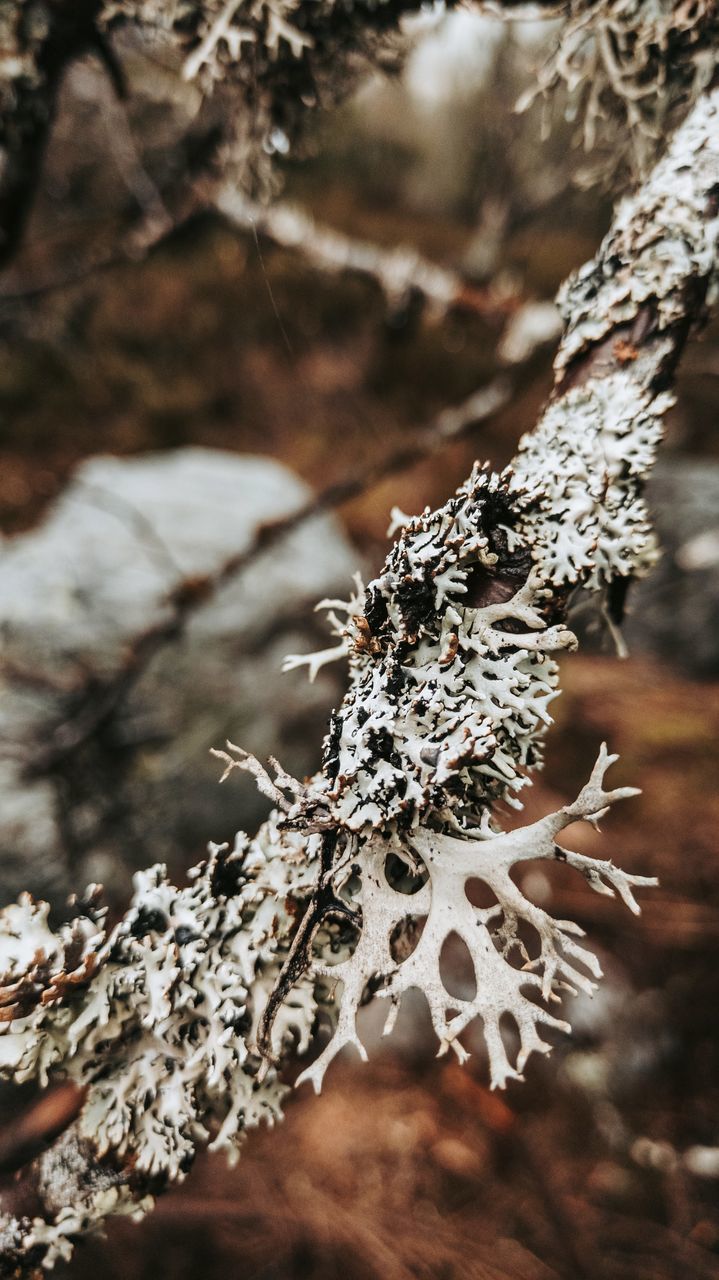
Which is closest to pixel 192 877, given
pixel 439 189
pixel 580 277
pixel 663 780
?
pixel 580 277

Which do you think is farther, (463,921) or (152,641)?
(152,641)

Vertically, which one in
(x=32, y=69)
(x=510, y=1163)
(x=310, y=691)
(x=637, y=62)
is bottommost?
(x=510, y=1163)

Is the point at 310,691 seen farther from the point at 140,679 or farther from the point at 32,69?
the point at 32,69

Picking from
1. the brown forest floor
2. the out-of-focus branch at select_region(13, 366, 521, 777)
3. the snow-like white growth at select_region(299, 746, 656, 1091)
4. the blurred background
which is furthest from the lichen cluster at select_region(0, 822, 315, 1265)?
the out-of-focus branch at select_region(13, 366, 521, 777)

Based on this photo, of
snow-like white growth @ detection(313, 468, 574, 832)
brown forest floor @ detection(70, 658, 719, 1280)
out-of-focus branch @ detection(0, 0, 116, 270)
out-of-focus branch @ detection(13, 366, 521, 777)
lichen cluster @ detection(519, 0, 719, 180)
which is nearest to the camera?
snow-like white growth @ detection(313, 468, 574, 832)

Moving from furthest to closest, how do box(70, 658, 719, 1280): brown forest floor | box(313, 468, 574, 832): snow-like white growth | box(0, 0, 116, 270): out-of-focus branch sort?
box(70, 658, 719, 1280): brown forest floor < box(0, 0, 116, 270): out-of-focus branch < box(313, 468, 574, 832): snow-like white growth

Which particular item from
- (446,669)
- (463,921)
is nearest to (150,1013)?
(463,921)

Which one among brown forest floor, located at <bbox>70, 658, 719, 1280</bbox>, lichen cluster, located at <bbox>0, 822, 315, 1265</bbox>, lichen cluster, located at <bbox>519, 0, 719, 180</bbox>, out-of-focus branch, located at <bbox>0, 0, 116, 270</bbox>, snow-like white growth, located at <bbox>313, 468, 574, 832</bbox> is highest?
out-of-focus branch, located at <bbox>0, 0, 116, 270</bbox>

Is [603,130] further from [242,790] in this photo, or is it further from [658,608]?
[658,608]

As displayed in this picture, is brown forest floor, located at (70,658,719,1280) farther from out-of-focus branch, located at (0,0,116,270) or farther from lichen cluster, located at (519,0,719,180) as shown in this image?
out-of-focus branch, located at (0,0,116,270)
